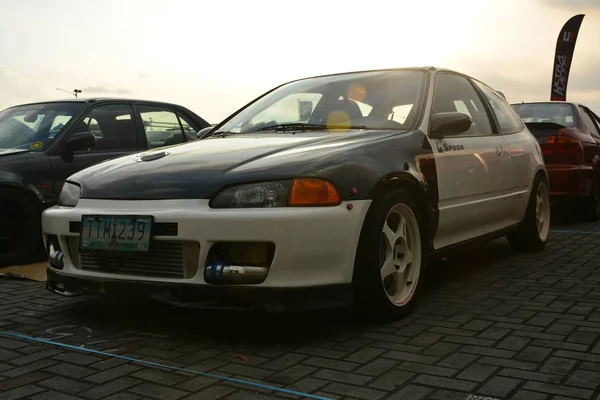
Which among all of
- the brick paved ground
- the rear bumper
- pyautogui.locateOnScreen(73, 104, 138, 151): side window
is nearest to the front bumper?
the brick paved ground

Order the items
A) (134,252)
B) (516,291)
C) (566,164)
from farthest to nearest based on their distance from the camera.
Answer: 1. (566,164)
2. (516,291)
3. (134,252)

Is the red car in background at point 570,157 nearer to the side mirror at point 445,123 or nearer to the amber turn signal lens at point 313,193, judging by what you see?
the side mirror at point 445,123

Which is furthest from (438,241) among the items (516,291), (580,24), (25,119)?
(580,24)

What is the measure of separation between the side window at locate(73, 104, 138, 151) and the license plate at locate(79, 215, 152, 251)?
300 cm

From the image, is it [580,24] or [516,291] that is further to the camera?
[580,24]

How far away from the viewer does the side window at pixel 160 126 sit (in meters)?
7.16

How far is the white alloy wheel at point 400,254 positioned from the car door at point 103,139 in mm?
3293

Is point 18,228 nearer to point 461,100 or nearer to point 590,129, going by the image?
point 461,100

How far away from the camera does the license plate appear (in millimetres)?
3654

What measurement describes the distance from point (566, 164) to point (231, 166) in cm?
590

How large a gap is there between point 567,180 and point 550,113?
1087 millimetres

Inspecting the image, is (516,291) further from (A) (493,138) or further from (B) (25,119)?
(B) (25,119)

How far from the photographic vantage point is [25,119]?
6828 mm

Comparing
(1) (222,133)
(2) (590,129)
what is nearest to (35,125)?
(1) (222,133)
